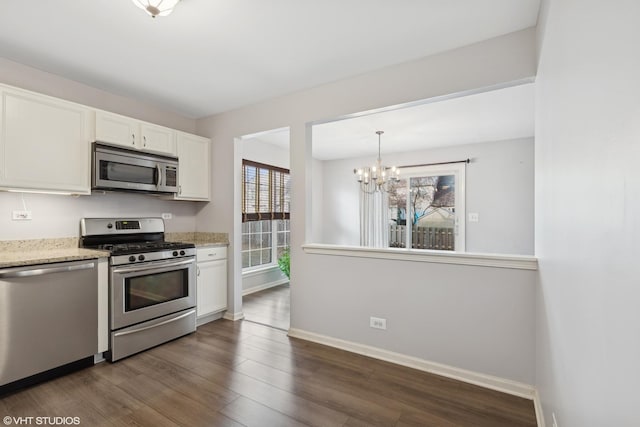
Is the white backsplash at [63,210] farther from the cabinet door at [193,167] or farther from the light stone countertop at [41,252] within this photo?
the cabinet door at [193,167]

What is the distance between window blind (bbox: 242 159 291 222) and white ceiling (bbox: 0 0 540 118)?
1.99 m

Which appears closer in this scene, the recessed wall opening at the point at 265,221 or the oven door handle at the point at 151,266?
the oven door handle at the point at 151,266

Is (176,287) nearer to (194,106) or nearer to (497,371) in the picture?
(194,106)

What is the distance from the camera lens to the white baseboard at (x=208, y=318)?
11.4 ft

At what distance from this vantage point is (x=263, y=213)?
16.8 ft

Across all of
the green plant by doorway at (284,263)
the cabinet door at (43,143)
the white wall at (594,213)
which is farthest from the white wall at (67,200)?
the white wall at (594,213)

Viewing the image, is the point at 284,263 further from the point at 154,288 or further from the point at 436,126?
the point at 436,126

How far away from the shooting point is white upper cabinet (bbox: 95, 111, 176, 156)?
281 centimetres

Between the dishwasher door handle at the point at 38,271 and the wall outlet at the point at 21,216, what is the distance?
779mm

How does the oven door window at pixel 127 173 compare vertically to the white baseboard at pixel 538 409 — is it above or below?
above

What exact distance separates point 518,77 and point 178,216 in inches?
151

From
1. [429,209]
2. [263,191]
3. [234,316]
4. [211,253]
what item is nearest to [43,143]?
[211,253]

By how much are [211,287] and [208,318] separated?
39 cm

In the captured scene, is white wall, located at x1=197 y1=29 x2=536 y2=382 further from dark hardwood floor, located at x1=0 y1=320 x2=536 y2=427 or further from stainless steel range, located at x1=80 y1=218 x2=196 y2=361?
stainless steel range, located at x1=80 y1=218 x2=196 y2=361
